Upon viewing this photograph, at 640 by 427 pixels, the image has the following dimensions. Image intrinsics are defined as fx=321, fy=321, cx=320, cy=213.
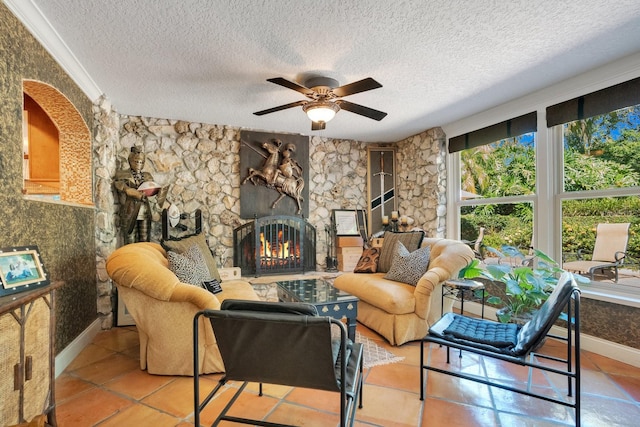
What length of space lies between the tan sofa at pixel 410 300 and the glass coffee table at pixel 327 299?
0.42 meters

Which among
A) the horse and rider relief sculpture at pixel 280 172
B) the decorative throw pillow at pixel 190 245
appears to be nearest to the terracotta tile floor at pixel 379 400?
the decorative throw pillow at pixel 190 245

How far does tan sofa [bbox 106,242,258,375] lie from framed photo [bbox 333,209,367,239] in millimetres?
3077

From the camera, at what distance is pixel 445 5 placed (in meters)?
1.87

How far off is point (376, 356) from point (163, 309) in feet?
5.32

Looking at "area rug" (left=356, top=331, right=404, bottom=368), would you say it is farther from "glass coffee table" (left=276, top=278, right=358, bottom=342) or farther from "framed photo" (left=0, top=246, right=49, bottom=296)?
"framed photo" (left=0, top=246, right=49, bottom=296)

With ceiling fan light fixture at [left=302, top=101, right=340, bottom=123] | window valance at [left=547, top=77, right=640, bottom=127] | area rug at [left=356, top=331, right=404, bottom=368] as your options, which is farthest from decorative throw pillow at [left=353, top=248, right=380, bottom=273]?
window valance at [left=547, top=77, right=640, bottom=127]

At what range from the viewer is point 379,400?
1950mm

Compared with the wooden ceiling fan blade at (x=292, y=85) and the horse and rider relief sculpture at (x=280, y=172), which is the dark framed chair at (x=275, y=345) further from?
the horse and rider relief sculpture at (x=280, y=172)

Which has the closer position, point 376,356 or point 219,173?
point 376,356

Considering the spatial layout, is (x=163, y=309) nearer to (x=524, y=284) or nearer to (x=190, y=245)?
(x=190, y=245)

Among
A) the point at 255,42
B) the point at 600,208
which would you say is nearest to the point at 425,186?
the point at 600,208

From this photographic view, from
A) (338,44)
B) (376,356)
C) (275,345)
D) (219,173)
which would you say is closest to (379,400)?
(376,356)

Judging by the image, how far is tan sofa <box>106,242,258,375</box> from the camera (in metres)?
2.08

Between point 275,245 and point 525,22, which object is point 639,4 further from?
point 275,245
